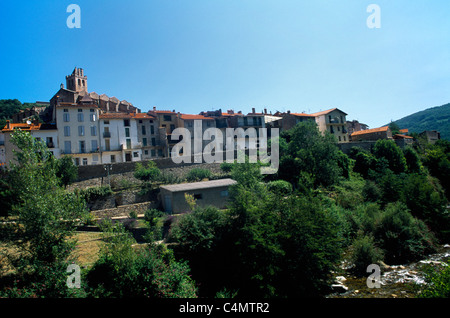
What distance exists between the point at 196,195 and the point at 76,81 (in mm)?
59593

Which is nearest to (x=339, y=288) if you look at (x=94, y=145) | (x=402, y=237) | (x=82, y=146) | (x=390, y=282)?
(x=390, y=282)

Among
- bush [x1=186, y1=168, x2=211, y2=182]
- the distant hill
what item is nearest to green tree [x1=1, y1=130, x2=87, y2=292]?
bush [x1=186, y1=168, x2=211, y2=182]

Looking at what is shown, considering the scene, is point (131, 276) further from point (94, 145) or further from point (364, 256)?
point (94, 145)

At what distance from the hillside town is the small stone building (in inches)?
639

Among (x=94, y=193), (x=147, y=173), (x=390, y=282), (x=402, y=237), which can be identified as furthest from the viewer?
(x=147, y=173)

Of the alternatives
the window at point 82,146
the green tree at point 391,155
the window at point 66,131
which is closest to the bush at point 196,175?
the window at point 82,146

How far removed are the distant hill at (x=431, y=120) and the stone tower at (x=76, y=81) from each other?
10413cm

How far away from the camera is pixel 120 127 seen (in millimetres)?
37188

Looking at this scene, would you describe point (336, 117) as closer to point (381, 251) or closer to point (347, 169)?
point (347, 169)

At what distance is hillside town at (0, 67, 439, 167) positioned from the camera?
3338 cm

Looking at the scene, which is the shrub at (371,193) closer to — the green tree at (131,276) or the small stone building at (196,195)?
the small stone building at (196,195)

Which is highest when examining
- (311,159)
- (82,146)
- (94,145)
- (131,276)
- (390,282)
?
(94,145)

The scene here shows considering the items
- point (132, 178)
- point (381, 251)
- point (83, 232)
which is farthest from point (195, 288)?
point (132, 178)

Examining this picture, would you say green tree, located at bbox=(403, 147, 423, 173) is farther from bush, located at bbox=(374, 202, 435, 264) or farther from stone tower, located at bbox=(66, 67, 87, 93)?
stone tower, located at bbox=(66, 67, 87, 93)
